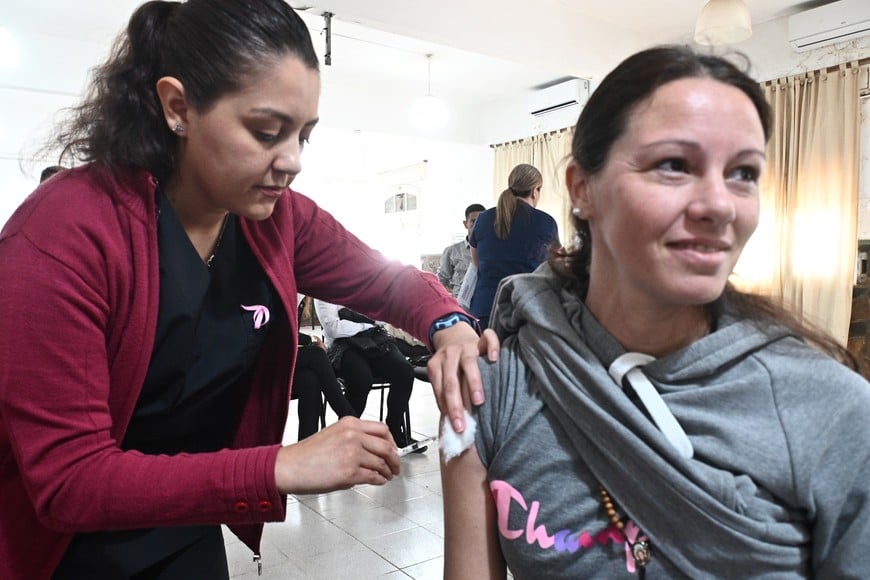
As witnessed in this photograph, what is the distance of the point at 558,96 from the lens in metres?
6.69

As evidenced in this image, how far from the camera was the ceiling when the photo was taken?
455 centimetres

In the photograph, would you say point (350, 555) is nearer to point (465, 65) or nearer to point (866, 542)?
point (866, 542)

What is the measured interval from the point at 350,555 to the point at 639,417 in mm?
2113

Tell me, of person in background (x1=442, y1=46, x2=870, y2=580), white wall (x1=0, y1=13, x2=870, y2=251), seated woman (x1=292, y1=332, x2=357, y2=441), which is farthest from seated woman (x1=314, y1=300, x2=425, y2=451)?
person in background (x1=442, y1=46, x2=870, y2=580)

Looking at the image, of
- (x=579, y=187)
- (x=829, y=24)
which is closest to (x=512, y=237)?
(x=579, y=187)

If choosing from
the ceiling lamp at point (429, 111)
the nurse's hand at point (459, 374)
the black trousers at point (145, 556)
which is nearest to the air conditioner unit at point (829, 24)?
the ceiling lamp at point (429, 111)

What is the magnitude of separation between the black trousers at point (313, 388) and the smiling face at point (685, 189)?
296cm

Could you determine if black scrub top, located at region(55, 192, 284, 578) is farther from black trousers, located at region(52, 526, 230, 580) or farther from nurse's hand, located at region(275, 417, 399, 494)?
nurse's hand, located at region(275, 417, 399, 494)

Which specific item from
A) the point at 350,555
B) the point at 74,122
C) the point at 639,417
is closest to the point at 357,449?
the point at 639,417

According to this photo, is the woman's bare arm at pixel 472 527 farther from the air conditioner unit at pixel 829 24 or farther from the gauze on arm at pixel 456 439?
the air conditioner unit at pixel 829 24

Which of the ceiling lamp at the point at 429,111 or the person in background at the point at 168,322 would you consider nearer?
the person in background at the point at 168,322

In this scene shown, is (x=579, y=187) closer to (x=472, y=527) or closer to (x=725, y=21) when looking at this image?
(x=472, y=527)

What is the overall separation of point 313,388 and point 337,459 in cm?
283

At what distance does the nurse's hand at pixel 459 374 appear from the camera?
989 millimetres
